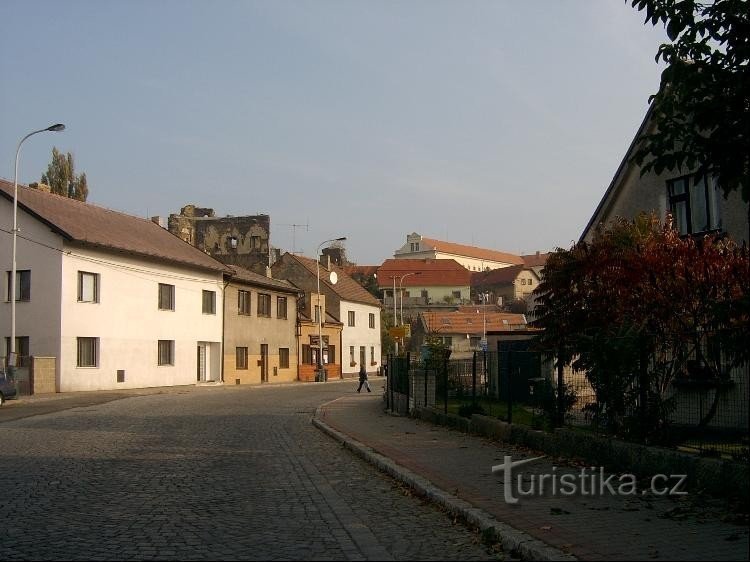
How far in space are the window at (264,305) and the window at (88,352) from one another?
15.8 m

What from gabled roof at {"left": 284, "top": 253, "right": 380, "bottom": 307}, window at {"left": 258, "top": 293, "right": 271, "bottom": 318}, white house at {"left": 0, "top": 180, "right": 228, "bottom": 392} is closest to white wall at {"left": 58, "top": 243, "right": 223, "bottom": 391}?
white house at {"left": 0, "top": 180, "right": 228, "bottom": 392}

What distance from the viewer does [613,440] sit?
10.3 meters

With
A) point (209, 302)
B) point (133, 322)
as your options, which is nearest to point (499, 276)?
point (209, 302)

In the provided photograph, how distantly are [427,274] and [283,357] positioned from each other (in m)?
76.3

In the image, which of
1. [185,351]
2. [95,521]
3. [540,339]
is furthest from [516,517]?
[185,351]

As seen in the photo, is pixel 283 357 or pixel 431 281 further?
pixel 431 281

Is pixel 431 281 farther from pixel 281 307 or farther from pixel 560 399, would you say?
pixel 560 399

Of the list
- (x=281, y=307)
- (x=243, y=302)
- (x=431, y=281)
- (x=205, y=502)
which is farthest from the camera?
(x=431, y=281)

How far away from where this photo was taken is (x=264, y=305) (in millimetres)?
51125

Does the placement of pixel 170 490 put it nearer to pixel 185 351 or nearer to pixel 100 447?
pixel 100 447

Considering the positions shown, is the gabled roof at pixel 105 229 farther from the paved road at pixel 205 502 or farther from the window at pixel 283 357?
the paved road at pixel 205 502

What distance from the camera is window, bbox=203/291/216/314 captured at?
145 ft

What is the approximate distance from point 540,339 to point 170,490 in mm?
7678

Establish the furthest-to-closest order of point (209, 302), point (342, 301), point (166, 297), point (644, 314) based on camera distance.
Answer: point (342, 301) → point (209, 302) → point (166, 297) → point (644, 314)
